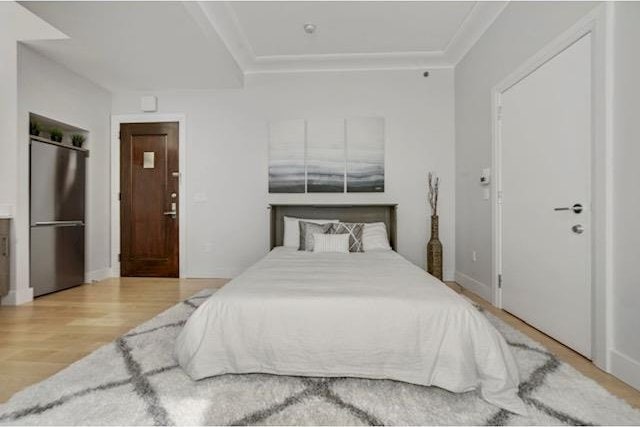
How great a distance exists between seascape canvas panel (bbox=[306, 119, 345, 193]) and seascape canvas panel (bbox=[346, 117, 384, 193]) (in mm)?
102

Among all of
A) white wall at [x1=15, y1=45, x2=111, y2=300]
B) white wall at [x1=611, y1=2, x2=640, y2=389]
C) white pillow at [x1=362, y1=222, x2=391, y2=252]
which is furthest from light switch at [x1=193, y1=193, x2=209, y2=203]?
white wall at [x1=611, y1=2, x2=640, y2=389]

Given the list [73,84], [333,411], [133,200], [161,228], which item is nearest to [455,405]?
[333,411]

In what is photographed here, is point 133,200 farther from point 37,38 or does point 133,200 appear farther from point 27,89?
point 37,38

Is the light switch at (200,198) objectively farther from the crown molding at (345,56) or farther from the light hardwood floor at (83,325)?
the crown molding at (345,56)

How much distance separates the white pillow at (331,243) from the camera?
3430mm

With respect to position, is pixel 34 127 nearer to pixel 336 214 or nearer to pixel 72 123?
pixel 72 123

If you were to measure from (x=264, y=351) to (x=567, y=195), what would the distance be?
84.3 inches

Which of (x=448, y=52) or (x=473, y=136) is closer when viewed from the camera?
(x=473, y=136)

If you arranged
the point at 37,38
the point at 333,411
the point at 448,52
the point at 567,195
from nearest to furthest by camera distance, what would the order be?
the point at 333,411, the point at 567,195, the point at 37,38, the point at 448,52

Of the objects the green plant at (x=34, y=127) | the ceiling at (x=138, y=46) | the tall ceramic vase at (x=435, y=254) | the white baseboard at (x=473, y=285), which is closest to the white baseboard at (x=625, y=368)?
the white baseboard at (x=473, y=285)

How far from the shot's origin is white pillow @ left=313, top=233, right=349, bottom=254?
343 centimetres

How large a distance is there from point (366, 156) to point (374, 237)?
3.70 feet

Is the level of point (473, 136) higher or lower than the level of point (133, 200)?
higher

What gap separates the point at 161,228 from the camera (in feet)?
14.7
